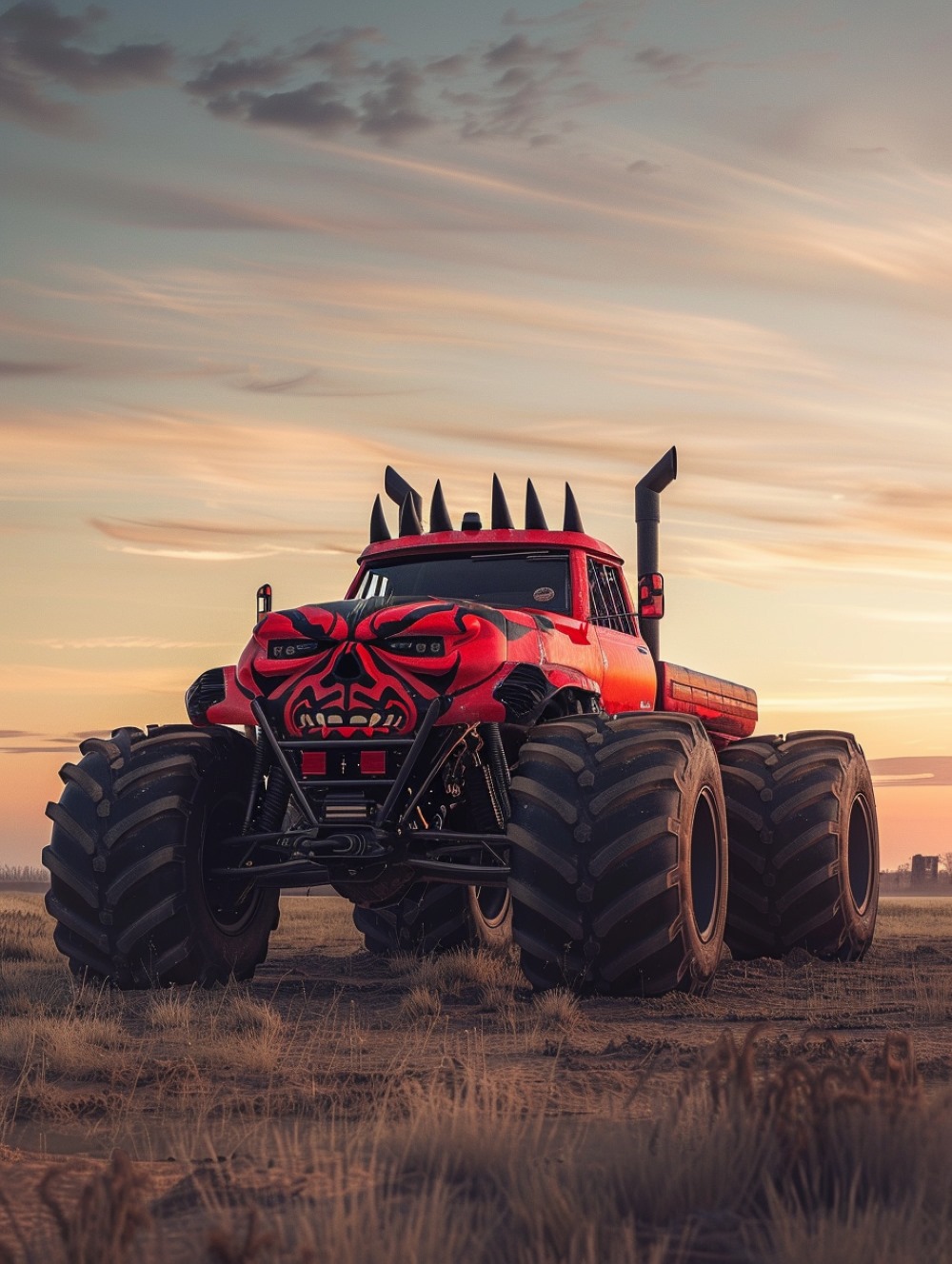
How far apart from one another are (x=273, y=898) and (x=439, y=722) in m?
2.89

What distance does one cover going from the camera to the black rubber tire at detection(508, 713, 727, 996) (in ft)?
33.4

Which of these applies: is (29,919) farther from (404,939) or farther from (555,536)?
(555,536)

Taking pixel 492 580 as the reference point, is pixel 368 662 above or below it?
below

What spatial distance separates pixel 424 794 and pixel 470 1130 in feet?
17.7


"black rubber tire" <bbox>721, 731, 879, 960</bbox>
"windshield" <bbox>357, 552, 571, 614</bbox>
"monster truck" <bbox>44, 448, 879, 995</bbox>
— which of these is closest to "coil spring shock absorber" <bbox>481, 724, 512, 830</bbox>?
"monster truck" <bbox>44, 448, 879, 995</bbox>

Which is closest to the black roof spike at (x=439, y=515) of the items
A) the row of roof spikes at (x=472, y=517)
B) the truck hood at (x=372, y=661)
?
the row of roof spikes at (x=472, y=517)

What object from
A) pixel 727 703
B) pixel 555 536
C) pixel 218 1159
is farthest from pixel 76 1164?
pixel 727 703

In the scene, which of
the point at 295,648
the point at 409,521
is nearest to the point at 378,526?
the point at 409,521

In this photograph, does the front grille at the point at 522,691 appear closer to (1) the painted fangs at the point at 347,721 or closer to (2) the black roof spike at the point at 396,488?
(1) the painted fangs at the point at 347,721

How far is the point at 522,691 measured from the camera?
1097 cm

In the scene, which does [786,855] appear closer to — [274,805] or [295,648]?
[274,805]

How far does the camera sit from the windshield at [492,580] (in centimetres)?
1317

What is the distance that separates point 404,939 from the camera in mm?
15609

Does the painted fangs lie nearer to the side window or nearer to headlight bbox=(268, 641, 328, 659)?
headlight bbox=(268, 641, 328, 659)
